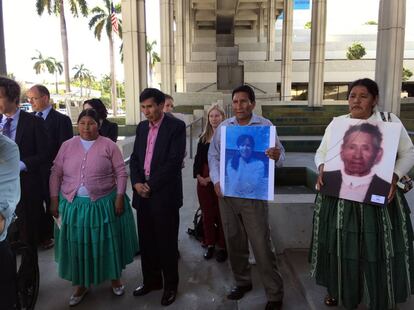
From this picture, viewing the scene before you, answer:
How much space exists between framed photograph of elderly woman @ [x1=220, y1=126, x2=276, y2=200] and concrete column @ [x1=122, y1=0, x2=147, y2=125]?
1292 centimetres

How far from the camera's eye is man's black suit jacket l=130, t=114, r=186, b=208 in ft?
10.7

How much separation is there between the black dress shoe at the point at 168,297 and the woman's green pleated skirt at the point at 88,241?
0.47m

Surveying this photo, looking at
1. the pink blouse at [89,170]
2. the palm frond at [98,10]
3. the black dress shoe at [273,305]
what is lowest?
the black dress shoe at [273,305]

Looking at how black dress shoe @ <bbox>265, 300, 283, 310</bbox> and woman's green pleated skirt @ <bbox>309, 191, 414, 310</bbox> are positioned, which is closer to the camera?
woman's green pleated skirt @ <bbox>309, 191, 414, 310</bbox>

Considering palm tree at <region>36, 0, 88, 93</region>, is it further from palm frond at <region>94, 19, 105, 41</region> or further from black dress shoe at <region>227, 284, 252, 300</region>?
black dress shoe at <region>227, 284, 252, 300</region>

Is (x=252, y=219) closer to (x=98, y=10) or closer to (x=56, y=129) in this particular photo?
(x=56, y=129)

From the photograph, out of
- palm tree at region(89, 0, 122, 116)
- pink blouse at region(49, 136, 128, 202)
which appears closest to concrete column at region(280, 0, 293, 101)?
palm tree at region(89, 0, 122, 116)

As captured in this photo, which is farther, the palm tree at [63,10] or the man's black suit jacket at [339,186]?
the palm tree at [63,10]

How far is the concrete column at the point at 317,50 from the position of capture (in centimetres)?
2127

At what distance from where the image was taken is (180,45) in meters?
32.4

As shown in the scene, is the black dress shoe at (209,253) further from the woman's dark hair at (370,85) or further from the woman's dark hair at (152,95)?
the woman's dark hair at (370,85)

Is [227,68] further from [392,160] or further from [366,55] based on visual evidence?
[392,160]

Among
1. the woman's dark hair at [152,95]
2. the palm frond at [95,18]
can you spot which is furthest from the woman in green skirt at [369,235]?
the palm frond at [95,18]

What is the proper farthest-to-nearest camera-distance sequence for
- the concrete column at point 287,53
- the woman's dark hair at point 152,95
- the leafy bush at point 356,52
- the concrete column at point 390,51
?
the leafy bush at point 356,52 → the concrete column at point 287,53 → the concrete column at point 390,51 → the woman's dark hair at point 152,95
